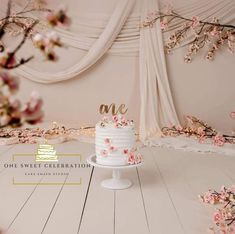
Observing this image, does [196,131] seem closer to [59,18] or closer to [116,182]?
[116,182]

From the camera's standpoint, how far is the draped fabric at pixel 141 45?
135 inches

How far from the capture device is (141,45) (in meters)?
3.49

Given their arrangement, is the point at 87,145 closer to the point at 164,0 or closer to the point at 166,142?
the point at 166,142

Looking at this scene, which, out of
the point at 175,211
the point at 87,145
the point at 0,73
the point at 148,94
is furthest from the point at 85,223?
the point at 148,94

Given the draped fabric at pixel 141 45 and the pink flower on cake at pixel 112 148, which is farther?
the draped fabric at pixel 141 45

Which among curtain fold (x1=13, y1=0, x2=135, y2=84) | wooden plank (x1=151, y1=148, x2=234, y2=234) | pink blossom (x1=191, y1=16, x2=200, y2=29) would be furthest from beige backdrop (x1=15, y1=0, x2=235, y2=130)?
wooden plank (x1=151, y1=148, x2=234, y2=234)

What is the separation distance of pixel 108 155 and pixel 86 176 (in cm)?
40

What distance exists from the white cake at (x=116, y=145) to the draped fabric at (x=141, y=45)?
131 centimetres

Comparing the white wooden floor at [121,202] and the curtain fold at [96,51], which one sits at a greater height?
the curtain fold at [96,51]

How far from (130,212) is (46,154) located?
A: 125 centimetres

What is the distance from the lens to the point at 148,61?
3465 millimetres

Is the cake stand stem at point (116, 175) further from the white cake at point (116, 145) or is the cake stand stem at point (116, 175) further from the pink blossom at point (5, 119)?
the pink blossom at point (5, 119)

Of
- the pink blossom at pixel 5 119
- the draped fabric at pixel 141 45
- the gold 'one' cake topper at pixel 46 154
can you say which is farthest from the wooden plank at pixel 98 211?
the draped fabric at pixel 141 45

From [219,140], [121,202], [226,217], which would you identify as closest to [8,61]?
[226,217]
